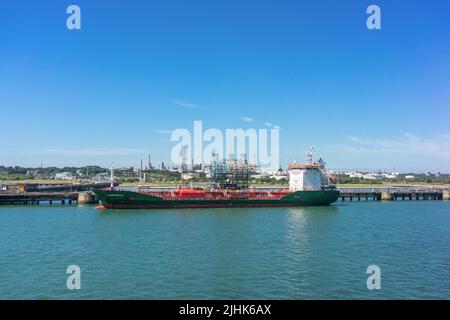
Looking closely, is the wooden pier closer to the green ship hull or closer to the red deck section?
the green ship hull

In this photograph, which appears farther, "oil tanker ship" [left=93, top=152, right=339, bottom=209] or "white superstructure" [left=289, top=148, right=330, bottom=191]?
"white superstructure" [left=289, top=148, right=330, bottom=191]

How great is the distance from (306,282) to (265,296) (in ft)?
8.70

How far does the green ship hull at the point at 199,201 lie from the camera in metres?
44.2

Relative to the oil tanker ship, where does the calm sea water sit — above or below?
below

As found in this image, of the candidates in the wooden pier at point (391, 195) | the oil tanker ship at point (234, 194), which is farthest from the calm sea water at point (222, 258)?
the wooden pier at point (391, 195)

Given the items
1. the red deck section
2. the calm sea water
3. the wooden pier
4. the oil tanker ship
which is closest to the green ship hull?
the oil tanker ship

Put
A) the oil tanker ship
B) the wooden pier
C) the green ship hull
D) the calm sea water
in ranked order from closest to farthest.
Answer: the calm sea water, the green ship hull, the oil tanker ship, the wooden pier

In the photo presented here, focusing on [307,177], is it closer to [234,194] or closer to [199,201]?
[234,194]

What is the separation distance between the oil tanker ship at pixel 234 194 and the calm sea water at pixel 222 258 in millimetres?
9090

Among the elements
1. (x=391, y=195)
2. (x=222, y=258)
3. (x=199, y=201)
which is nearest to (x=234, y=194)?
(x=199, y=201)

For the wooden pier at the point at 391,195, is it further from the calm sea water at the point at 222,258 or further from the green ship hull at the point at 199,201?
the calm sea water at the point at 222,258

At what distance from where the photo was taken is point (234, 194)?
1918 inches

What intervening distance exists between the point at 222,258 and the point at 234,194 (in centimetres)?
2842

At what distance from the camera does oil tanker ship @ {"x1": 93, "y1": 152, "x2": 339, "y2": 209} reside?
44500 mm
